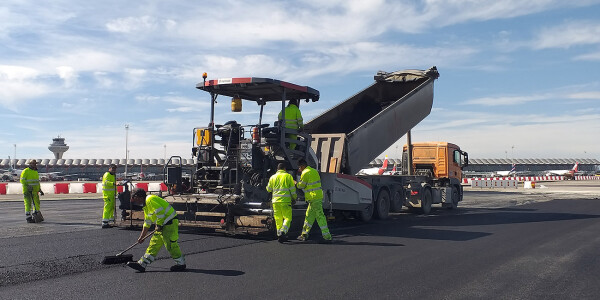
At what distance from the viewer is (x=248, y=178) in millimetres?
10461

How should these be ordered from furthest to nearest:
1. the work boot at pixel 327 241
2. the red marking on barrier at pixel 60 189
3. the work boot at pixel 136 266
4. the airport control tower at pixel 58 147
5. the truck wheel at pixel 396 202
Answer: the airport control tower at pixel 58 147 < the red marking on barrier at pixel 60 189 < the truck wheel at pixel 396 202 < the work boot at pixel 327 241 < the work boot at pixel 136 266

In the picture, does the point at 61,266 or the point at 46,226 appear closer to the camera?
the point at 61,266

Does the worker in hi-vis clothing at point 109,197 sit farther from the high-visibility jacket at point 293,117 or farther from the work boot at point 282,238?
the work boot at point 282,238

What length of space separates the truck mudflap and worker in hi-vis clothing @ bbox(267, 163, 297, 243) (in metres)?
2.02

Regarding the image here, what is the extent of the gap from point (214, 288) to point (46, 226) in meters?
8.02

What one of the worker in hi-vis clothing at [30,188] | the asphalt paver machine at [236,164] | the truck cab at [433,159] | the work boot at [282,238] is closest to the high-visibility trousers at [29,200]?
the worker in hi-vis clothing at [30,188]

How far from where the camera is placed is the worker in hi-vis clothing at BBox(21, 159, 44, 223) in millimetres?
13070

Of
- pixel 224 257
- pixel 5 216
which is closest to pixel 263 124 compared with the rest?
pixel 224 257

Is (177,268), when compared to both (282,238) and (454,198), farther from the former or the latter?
(454,198)

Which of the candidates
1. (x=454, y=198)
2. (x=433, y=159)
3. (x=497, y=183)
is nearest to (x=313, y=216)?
(x=433, y=159)

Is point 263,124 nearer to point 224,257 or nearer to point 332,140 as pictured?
point 332,140

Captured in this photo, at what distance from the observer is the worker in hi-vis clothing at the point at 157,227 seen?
668 centimetres

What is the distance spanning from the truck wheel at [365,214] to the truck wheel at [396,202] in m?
1.46

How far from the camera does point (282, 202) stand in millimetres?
9391
